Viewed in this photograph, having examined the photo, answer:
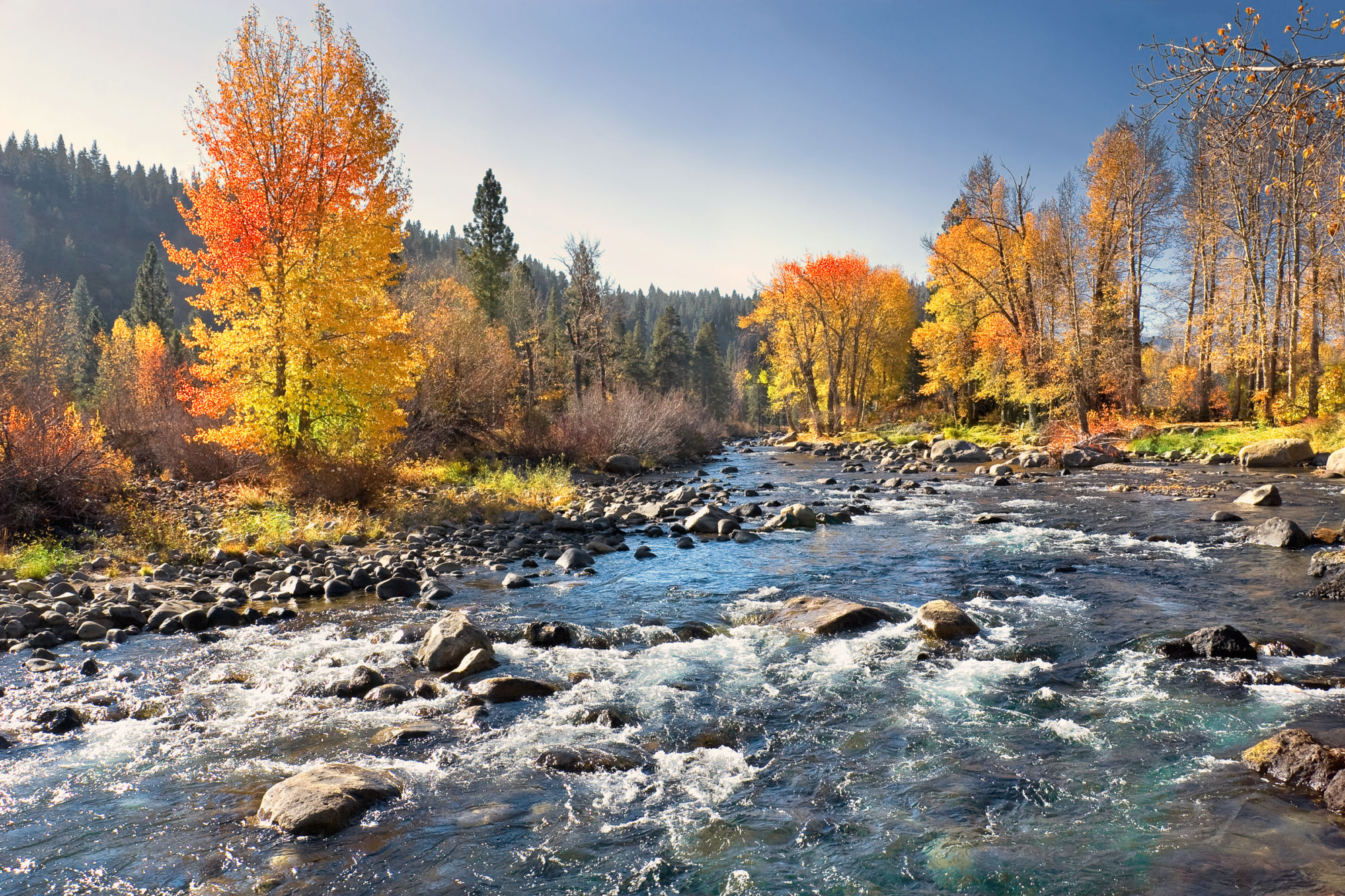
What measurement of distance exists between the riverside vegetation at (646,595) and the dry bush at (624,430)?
341 mm

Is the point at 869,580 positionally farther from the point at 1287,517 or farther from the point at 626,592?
the point at 1287,517

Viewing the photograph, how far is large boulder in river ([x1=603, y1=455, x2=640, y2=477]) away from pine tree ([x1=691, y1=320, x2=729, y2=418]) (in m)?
48.9

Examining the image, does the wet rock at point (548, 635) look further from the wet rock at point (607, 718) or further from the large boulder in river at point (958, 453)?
the large boulder in river at point (958, 453)

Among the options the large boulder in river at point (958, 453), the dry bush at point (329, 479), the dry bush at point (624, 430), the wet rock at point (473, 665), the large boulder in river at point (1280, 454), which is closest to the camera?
the wet rock at point (473, 665)

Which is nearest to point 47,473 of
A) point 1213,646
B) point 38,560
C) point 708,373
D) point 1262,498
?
point 38,560

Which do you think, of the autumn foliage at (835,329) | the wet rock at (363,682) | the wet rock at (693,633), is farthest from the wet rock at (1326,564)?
the autumn foliage at (835,329)

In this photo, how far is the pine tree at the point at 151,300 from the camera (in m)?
70.4

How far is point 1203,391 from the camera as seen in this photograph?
30.1 meters

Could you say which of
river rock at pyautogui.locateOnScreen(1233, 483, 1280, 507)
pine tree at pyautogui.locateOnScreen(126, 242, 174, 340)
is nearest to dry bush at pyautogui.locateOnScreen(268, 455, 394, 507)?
river rock at pyautogui.locateOnScreen(1233, 483, 1280, 507)

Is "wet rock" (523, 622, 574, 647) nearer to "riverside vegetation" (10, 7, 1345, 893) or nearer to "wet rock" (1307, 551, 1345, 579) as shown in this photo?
"riverside vegetation" (10, 7, 1345, 893)

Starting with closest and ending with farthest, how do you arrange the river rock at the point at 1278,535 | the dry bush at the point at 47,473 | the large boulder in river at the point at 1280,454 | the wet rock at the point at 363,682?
1. the wet rock at the point at 363,682
2. the river rock at the point at 1278,535
3. the dry bush at the point at 47,473
4. the large boulder in river at the point at 1280,454

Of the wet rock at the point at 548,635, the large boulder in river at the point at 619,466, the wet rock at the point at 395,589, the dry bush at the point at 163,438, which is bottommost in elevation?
the wet rock at the point at 548,635

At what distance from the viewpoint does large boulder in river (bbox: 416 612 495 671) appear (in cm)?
768

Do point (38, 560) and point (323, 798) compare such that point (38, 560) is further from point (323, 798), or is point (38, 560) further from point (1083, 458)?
point (1083, 458)
